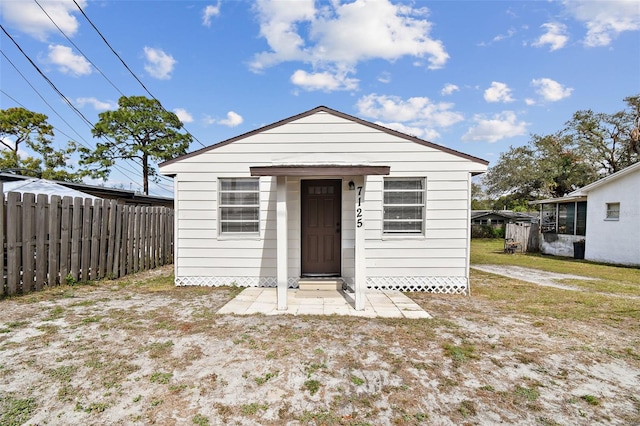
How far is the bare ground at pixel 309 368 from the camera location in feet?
7.47

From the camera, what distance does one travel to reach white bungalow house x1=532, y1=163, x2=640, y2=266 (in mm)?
10883

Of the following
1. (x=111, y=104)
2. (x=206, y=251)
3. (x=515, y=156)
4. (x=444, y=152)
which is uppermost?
(x=111, y=104)

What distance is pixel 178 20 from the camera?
27.9ft

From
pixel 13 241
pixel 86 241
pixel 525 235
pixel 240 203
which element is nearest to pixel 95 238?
pixel 86 241

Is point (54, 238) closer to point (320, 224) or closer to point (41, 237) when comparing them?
point (41, 237)

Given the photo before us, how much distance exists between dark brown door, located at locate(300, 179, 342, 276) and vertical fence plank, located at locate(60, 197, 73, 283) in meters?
Result: 4.74

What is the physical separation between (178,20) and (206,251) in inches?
280

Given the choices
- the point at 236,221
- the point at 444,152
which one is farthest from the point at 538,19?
the point at 236,221

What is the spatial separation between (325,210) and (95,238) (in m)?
5.14

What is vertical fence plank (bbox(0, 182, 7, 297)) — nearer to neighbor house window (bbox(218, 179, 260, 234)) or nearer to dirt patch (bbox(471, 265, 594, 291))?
neighbor house window (bbox(218, 179, 260, 234))

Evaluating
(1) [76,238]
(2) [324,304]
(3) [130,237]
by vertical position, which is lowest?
(2) [324,304]

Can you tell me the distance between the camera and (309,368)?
2.93m

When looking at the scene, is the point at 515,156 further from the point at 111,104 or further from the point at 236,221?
the point at 111,104

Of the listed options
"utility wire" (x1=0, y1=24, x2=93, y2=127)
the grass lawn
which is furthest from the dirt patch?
"utility wire" (x1=0, y1=24, x2=93, y2=127)
